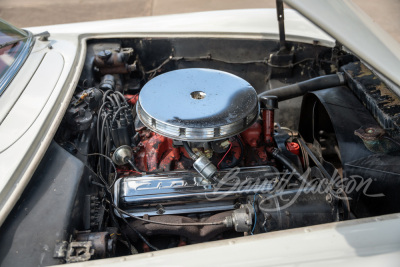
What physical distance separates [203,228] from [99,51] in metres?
1.23

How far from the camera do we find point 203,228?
1.35 meters

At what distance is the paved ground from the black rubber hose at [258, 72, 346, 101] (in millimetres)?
3379

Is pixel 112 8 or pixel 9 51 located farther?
pixel 112 8

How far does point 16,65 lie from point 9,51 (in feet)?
0.38

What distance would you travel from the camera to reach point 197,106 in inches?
55.6

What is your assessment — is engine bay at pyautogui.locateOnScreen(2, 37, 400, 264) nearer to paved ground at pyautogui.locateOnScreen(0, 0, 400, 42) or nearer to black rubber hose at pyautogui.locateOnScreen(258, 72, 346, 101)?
black rubber hose at pyautogui.locateOnScreen(258, 72, 346, 101)

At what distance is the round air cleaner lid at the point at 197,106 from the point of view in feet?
4.36

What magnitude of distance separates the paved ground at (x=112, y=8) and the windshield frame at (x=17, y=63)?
10.5 ft

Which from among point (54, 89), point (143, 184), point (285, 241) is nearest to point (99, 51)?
point (54, 89)

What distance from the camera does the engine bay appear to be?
1234 mm

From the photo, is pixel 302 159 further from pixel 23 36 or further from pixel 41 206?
pixel 23 36

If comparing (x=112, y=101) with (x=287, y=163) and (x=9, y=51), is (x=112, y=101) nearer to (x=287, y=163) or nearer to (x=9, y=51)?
(x=9, y=51)

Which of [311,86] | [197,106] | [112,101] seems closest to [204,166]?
[197,106]

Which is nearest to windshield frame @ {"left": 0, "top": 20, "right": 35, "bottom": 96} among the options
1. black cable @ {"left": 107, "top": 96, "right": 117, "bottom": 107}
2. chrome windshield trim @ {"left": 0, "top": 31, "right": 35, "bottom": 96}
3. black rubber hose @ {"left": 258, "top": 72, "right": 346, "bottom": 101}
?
chrome windshield trim @ {"left": 0, "top": 31, "right": 35, "bottom": 96}
